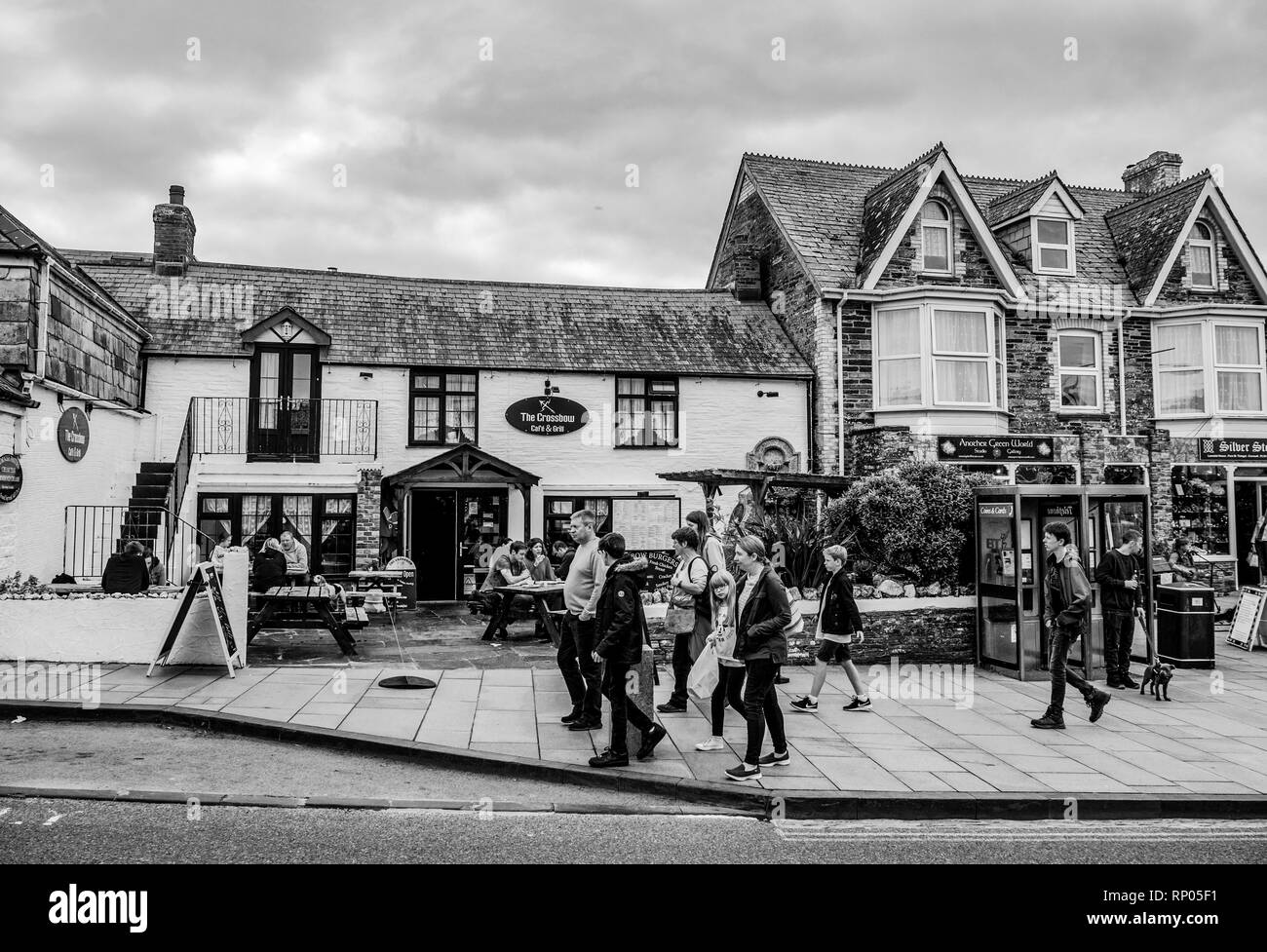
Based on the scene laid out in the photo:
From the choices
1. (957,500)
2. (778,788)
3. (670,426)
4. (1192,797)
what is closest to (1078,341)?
(670,426)

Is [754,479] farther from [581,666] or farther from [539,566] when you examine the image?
[581,666]

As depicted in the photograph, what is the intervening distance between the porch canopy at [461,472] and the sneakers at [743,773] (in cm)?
1174

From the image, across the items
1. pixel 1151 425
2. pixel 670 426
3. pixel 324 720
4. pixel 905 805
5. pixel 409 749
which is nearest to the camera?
pixel 905 805

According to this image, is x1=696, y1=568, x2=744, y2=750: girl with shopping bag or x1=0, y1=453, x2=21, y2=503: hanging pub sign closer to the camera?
x1=696, y1=568, x2=744, y2=750: girl with shopping bag

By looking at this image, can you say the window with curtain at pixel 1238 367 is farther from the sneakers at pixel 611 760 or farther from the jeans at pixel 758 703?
the sneakers at pixel 611 760

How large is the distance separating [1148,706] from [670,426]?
460 inches

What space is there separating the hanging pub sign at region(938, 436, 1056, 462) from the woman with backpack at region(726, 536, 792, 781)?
44.2 ft

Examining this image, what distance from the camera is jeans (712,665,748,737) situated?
24.1ft

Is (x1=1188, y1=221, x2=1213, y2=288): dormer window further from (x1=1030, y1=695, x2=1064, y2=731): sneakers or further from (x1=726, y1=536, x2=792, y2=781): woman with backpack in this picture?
(x1=726, y1=536, x2=792, y2=781): woman with backpack

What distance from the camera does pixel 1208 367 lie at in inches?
833

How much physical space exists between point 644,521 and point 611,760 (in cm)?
1254

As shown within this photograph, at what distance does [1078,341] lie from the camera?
21.3m

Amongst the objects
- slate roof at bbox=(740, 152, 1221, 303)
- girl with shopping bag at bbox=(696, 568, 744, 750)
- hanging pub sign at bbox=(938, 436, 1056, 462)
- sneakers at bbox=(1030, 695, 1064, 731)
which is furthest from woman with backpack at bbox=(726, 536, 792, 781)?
slate roof at bbox=(740, 152, 1221, 303)
